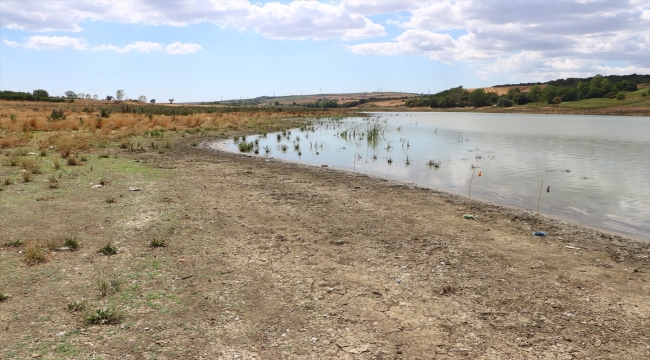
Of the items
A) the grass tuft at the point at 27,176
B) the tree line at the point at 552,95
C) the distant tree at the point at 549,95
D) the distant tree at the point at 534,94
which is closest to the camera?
the grass tuft at the point at 27,176

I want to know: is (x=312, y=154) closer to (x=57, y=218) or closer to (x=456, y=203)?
(x=456, y=203)

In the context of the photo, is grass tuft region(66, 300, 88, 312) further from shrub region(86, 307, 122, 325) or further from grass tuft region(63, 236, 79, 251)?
grass tuft region(63, 236, 79, 251)

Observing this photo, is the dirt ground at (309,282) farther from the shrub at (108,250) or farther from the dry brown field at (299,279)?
the shrub at (108,250)

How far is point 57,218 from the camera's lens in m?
7.39

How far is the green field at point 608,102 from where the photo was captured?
8425 cm

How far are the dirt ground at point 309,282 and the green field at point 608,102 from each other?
3746 inches

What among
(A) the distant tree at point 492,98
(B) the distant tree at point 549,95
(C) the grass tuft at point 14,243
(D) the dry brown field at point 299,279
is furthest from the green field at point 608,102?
(C) the grass tuft at point 14,243

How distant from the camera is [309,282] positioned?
5316 mm

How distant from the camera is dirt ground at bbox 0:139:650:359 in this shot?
3928 millimetres

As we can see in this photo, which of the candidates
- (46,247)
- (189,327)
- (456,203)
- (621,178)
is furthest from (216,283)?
(621,178)

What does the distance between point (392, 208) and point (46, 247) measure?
6591mm

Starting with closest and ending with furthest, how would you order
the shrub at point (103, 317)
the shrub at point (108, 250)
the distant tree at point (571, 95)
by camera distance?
1. the shrub at point (103, 317)
2. the shrub at point (108, 250)
3. the distant tree at point (571, 95)

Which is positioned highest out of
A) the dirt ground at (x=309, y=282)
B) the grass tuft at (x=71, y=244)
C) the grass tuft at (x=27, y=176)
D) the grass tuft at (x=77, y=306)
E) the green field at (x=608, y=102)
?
the green field at (x=608, y=102)

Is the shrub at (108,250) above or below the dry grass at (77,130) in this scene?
below
